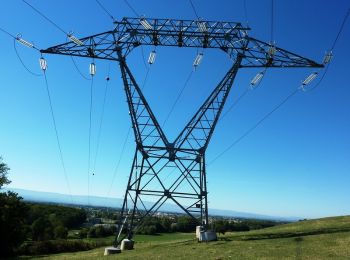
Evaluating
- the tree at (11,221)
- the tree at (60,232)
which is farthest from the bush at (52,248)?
the tree at (60,232)

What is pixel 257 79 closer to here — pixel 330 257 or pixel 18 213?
pixel 330 257

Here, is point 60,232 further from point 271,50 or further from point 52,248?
point 271,50

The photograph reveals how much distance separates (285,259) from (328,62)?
16175 millimetres

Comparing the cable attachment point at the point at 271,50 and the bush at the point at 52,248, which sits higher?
the cable attachment point at the point at 271,50

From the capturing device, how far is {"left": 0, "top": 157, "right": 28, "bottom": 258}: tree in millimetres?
52156

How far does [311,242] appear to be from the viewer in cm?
2298

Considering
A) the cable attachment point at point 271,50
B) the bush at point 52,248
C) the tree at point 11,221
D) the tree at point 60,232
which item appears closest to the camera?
the cable attachment point at point 271,50

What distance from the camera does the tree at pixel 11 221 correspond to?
52156mm

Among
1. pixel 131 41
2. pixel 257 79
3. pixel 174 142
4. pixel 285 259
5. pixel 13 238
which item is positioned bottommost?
pixel 285 259

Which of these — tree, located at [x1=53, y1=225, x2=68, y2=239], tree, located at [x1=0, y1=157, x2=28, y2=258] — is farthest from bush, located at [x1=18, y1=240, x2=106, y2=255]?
tree, located at [x1=53, y1=225, x2=68, y2=239]

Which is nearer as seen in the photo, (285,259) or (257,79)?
(285,259)

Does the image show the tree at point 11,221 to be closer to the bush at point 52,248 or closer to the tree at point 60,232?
the bush at point 52,248

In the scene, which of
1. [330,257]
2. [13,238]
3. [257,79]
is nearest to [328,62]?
[257,79]

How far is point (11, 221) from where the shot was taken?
53.9 m
